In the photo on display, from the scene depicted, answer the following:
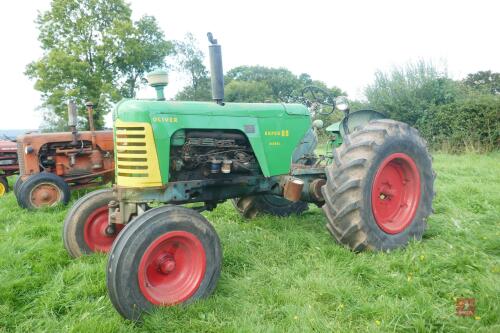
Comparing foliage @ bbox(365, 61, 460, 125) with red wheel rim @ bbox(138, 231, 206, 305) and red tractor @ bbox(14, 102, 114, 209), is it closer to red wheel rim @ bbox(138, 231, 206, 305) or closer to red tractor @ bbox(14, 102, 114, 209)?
red tractor @ bbox(14, 102, 114, 209)

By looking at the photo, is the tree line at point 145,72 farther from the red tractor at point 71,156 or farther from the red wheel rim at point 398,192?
the red wheel rim at point 398,192

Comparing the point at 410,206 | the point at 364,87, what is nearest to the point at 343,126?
the point at 410,206

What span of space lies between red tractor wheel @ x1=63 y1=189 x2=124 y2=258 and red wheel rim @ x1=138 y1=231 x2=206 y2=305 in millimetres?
1167

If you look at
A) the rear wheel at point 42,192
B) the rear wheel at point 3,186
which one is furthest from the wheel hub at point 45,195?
the rear wheel at point 3,186

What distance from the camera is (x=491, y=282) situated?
285cm

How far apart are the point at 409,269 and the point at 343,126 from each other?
213cm

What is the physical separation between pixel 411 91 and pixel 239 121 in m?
14.3

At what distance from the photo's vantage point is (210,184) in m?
3.77

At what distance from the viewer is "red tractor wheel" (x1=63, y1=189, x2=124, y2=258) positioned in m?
3.90

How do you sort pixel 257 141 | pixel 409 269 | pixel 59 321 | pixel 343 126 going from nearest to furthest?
pixel 59 321 < pixel 409 269 < pixel 257 141 < pixel 343 126

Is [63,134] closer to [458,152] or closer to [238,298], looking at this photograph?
[238,298]

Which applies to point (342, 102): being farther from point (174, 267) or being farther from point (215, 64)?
point (174, 267)

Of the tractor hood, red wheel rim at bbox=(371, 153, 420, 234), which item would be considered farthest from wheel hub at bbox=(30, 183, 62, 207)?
red wheel rim at bbox=(371, 153, 420, 234)

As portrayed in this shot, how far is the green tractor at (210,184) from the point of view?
2865 mm
